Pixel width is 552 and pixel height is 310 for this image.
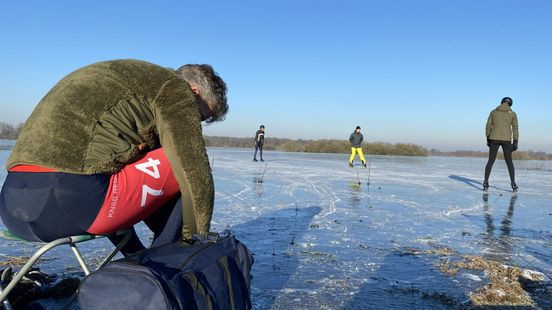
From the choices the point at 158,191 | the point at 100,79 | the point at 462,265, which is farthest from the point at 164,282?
the point at 462,265

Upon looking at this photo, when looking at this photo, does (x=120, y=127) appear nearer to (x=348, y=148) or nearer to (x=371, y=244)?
(x=371, y=244)

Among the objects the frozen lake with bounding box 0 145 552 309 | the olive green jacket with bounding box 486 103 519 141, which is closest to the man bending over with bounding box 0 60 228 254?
the frozen lake with bounding box 0 145 552 309

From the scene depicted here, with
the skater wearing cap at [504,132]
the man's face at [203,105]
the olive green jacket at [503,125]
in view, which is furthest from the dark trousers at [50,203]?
the olive green jacket at [503,125]

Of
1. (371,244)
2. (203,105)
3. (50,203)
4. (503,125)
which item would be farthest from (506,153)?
(50,203)

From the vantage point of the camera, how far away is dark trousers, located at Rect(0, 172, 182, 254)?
149 cm

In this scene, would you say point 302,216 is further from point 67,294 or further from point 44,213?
point 44,213

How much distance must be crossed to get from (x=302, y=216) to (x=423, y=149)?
120ft

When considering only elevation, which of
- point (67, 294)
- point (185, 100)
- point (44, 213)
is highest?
point (185, 100)

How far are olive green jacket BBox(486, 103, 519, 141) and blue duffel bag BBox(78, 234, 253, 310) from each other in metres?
8.52

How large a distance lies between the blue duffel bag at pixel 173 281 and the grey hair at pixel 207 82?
68 cm

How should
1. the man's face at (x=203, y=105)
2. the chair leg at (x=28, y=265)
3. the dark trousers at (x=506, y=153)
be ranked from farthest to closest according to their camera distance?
1. the dark trousers at (x=506, y=153)
2. the man's face at (x=203, y=105)
3. the chair leg at (x=28, y=265)

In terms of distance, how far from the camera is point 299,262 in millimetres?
3230

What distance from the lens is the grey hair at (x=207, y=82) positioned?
6.19 feet

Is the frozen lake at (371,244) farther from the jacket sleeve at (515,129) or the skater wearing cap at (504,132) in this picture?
the jacket sleeve at (515,129)
